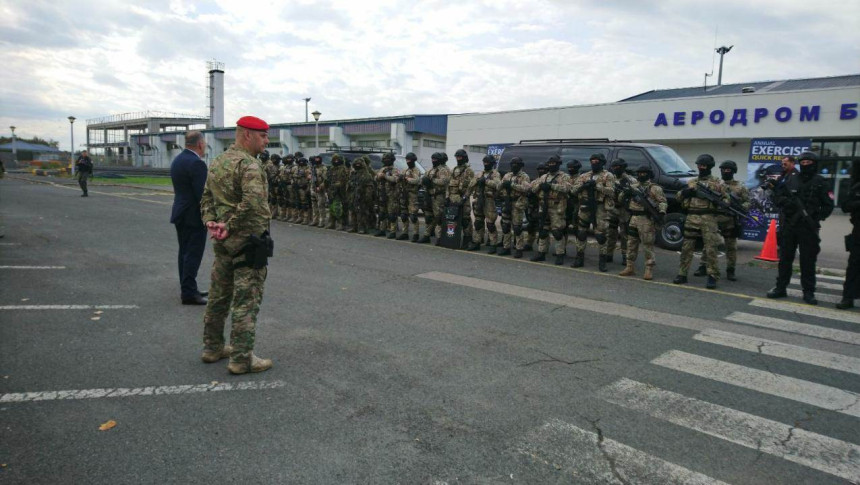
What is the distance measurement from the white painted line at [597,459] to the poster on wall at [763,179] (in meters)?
10.0

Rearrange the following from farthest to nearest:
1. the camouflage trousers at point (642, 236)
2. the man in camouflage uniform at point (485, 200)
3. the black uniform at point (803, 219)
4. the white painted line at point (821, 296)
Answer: the man in camouflage uniform at point (485, 200), the camouflage trousers at point (642, 236), the white painted line at point (821, 296), the black uniform at point (803, 219)

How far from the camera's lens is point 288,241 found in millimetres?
11734

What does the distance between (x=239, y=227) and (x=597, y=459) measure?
3.06 meters

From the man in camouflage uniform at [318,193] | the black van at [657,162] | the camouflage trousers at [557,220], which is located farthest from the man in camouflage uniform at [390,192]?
the camouflage trousers at [557,220]

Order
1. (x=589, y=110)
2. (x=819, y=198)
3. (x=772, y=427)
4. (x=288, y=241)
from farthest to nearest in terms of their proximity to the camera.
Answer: (x=589, y=110), (x=288, y=241), (x=819, y=198), (x=772, y=427)

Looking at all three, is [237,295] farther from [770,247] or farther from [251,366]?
[770,247]

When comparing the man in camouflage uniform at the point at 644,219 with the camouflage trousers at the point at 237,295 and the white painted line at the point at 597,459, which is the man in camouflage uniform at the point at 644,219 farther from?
the camouflage trousers at the point at 237,295

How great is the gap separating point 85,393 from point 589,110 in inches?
1117

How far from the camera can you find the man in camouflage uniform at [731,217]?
27.6ft

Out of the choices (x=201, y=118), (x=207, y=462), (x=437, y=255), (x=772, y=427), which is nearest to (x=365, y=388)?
(x=207, y=462)

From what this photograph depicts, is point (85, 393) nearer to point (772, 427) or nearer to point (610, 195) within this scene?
point (772, 427)

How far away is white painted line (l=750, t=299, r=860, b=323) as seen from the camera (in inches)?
258

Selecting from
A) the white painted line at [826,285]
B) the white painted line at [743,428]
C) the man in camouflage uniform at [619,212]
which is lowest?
the white painted line at [743,428]

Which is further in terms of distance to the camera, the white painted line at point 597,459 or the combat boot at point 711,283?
the combat boot at point 711,283
